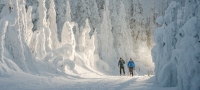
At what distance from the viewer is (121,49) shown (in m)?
42.7

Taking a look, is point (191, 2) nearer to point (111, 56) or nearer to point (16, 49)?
point (16, 49)

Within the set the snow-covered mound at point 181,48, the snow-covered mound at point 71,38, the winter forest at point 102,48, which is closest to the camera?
the snow-covered mound at point 181,48

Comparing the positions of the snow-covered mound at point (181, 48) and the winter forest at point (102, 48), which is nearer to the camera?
the snow-covered mound at point (181, 48)

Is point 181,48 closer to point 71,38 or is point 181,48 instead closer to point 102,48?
point 71,38

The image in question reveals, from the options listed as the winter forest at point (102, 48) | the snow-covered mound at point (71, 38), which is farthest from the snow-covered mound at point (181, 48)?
the snow-covered mound at point (71, 38)

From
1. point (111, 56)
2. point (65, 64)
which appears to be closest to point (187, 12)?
point (65, 64)

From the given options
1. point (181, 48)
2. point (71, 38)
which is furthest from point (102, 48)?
point (181, 48)

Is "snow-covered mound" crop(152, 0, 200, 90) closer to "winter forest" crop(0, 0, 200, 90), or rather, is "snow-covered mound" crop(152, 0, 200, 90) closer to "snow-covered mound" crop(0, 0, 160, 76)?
"winter forest" crop(0, 0, 200, 90)

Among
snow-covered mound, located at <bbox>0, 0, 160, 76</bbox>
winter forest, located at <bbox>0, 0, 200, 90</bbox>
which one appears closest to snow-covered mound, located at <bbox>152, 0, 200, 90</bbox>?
winter forest, located at <bbox>0, 0, 200, 90</bbox>

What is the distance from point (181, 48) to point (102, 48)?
107 feet

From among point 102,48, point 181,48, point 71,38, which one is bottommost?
point 181,48

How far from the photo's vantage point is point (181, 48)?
882cm

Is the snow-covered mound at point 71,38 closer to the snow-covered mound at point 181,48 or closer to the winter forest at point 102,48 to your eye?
the winter forest at point 102,48

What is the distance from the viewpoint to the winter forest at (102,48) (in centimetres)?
942
